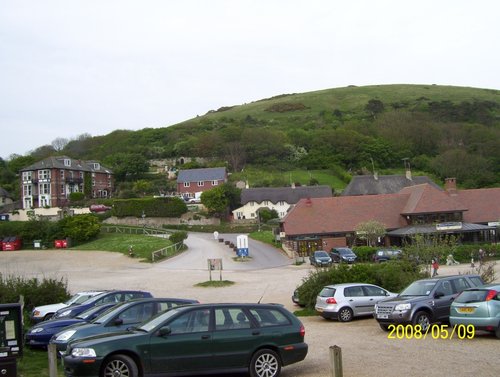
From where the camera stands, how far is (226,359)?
1097 cm

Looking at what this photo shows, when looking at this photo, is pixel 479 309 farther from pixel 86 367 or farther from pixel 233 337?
pixel 86 367

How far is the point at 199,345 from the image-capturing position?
1088cm

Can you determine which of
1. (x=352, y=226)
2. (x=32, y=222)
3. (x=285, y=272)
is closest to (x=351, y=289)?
(x=285, y=272)

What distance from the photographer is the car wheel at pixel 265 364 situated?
36.6 ft

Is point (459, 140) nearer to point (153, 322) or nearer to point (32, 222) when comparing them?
point (32, 222)

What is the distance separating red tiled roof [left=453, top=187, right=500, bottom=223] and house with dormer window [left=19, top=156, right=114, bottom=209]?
6131 centimetres

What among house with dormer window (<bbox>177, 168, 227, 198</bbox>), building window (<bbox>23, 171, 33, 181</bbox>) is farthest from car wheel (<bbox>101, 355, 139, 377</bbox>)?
house with dormer window (<bbox>177, 168, 227, 198</bbox>)

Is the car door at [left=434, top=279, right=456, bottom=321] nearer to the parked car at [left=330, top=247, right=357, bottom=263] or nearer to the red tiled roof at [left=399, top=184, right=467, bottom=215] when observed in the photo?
the parked car at [left=330, top=247, right=357, bottom=263]

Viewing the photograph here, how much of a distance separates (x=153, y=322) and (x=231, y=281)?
90.6ft

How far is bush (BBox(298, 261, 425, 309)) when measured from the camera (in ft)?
79.5

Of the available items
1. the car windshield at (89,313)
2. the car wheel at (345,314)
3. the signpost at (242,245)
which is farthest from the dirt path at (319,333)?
the car windshield at (89,313)

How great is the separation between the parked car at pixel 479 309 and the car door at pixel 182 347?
7.34 m

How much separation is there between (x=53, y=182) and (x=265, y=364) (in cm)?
8994

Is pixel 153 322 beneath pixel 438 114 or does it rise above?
beneath
